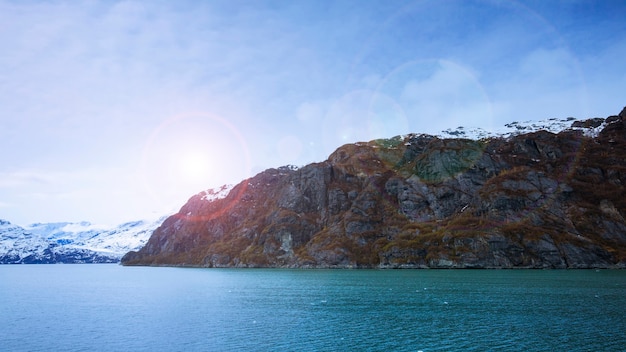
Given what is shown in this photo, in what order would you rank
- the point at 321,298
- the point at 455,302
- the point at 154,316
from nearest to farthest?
the point at 154,316
the point at 455,302
the point at 321,298

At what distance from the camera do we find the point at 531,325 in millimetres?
72688

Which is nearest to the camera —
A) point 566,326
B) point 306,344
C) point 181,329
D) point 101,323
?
point 306,344

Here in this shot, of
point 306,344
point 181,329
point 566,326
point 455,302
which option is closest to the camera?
point 306,344

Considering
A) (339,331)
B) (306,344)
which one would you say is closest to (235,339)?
(306,344)

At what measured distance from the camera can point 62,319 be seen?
8756 centimetres

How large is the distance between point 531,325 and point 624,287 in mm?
77814

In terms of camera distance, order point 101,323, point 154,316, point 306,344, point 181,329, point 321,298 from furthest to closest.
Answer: point 321,298
point 154,316
point 101,323
point 181,329
point 306,344

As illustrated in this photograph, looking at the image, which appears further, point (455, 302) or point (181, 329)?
point (455, 302)

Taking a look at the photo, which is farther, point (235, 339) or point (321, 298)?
point (321, 298)

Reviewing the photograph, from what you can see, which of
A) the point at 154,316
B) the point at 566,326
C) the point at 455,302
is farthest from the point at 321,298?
the point at 566,326

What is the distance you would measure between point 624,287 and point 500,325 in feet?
267

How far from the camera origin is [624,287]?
125m

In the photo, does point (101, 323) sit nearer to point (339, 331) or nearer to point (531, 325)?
point (339, 331)

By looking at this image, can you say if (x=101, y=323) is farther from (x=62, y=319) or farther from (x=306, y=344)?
(x=306, y=344)
